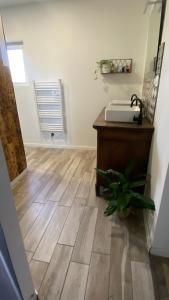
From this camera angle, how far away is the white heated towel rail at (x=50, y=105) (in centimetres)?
324

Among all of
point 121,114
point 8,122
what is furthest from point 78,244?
point 8,122

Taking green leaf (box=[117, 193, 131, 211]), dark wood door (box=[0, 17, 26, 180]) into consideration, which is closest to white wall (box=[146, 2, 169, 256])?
green leaf (box=[117, 193, 131, 211])

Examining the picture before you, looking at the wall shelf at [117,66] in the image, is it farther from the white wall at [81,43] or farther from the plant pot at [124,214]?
the plant pot at [124,214]

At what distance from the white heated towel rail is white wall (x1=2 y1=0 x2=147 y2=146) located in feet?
0.45

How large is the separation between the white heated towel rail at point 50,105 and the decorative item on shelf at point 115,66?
83 cm

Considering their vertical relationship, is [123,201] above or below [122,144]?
below

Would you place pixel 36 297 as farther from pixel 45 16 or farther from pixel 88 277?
pixel 45 16

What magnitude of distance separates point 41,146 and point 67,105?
1081mm

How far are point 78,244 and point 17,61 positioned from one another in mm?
3312

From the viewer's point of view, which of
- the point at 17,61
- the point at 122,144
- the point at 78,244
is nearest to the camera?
the point at 78,244

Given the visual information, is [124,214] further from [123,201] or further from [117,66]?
[117,66]

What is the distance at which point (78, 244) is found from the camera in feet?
5.08

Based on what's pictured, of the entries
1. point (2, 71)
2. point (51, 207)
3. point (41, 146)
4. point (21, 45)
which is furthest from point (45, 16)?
point (51, 207)

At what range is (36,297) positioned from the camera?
1158 mm
